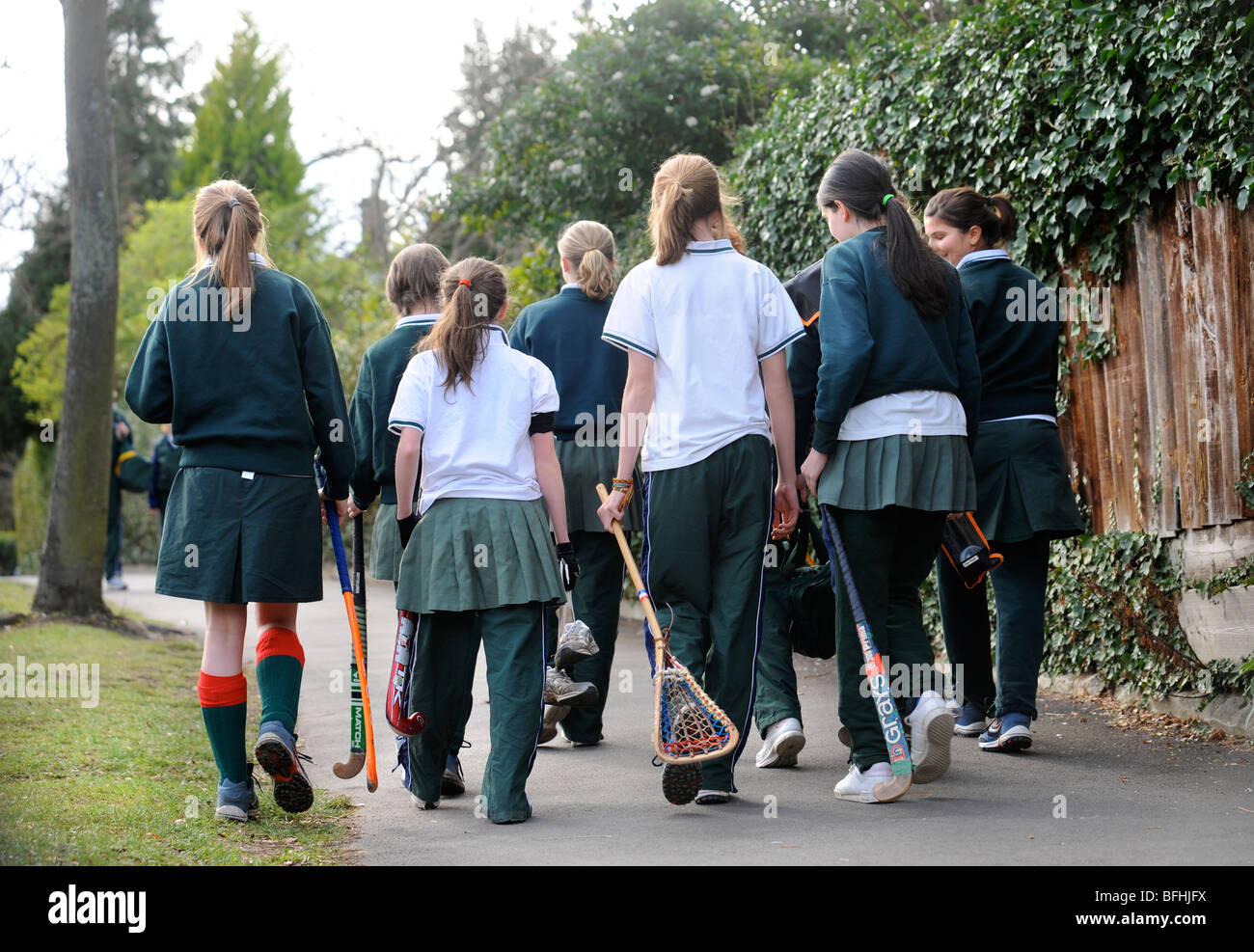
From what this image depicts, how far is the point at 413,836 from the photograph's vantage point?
4148 millimetres

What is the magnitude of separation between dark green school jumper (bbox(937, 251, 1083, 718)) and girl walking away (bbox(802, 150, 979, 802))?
0.72 metres

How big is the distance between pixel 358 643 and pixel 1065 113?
384 cm

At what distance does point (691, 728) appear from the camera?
13.8ft

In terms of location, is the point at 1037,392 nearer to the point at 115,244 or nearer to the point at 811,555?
the point at 811,555

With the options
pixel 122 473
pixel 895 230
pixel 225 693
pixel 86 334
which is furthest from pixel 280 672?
pixel 122 473

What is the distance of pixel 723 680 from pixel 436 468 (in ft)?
4.06

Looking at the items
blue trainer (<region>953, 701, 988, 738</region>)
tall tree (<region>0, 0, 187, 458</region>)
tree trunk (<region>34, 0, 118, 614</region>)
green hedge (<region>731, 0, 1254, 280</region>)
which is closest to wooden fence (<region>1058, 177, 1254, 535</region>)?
green hedge (<region>731, 0, 1254, 280</region>)

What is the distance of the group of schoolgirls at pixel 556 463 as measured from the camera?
4.40 meters

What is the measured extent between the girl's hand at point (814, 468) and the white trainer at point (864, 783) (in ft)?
3.16

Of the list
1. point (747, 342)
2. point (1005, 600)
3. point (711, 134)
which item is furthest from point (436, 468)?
point (711, 134)

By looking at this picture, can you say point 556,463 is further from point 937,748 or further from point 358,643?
point 937,748

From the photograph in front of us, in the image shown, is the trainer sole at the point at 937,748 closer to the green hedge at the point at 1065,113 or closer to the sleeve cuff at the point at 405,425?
the sleeve cuff at the point at 405,425

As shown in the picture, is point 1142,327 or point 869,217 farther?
point 1142,327
